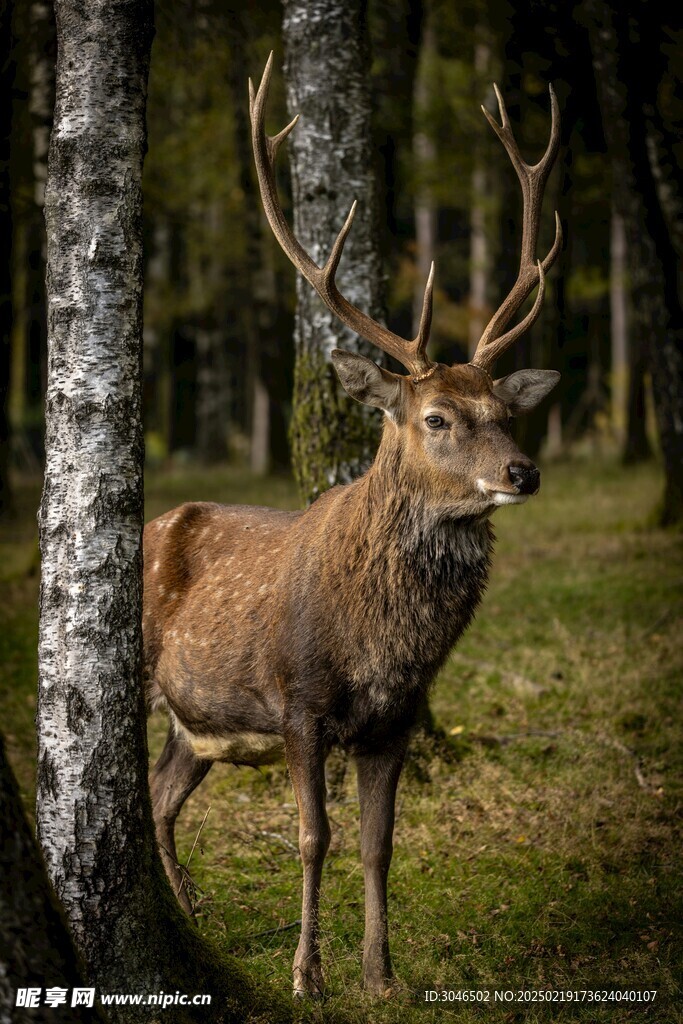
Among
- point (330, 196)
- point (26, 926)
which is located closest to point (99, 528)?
point (26, 926)

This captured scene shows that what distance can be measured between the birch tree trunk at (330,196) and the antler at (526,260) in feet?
3.72

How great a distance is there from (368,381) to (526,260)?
1.15 m

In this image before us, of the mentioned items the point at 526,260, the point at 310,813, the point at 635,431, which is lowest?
the point at 310,813

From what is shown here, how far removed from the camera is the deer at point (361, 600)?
4504 millimetres

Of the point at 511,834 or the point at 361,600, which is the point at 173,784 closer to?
the point at 361,600

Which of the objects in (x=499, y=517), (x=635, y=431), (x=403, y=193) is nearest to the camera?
(x=499, y=517)

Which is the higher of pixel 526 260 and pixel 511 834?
pixel 526 260

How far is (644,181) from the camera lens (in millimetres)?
10242

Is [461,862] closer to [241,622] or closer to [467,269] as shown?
[241,622]

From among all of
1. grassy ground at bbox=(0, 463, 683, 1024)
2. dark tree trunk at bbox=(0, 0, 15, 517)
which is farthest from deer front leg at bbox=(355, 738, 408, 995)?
dark tree trunk at bbox=(0, 0, 15, 517)

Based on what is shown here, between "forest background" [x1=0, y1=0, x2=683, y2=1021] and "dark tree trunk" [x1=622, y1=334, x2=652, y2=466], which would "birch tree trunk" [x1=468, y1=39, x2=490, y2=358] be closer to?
"forest background" [x1=0, y1=0, x2=683, y2=1021]

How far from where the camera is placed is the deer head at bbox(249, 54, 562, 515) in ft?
15.0

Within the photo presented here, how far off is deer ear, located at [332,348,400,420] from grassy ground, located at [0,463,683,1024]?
86.6 inches

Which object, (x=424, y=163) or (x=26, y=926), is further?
(x=424, y=163)
